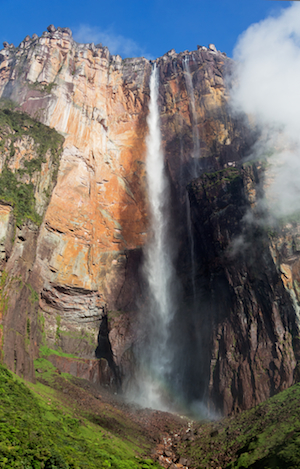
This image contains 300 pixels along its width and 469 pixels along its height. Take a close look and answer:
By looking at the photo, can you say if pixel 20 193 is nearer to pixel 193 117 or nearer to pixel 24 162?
pixel 24 162

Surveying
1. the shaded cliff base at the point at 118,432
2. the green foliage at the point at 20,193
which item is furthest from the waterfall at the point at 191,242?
the green foliage at the point at 20,193

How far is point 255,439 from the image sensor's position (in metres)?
16.1

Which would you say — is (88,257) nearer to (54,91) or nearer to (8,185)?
(8,185)

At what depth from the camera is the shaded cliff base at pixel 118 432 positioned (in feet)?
35.8

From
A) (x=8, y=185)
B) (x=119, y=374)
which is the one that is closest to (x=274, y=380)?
(x=119, y=374)

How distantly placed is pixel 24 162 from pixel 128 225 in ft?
48.4

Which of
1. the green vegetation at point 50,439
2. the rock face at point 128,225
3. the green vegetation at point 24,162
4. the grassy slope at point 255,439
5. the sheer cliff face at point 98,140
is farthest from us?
the sheer cliff face at point 98,140

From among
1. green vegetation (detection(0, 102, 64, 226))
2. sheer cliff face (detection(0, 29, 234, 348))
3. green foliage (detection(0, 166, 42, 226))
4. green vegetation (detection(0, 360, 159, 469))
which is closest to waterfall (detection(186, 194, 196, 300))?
sheer cliff face (detection(0, 29, 234, 348))

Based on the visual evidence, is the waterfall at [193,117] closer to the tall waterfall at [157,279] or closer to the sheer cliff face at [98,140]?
the sheer cliff face at [98,140]

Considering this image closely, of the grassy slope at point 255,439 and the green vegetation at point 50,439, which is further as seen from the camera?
the grassy slope at point 255,439

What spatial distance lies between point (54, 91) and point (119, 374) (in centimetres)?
3727

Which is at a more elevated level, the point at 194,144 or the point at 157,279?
the point at 194,144

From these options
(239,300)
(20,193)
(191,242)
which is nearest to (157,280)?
(191,242)

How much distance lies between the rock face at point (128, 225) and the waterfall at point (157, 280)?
1.26m
